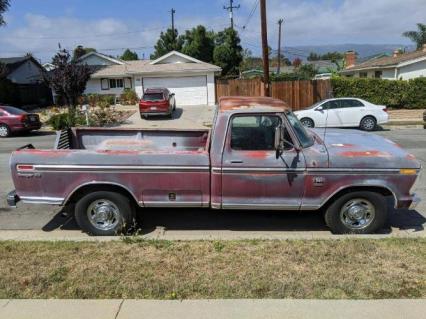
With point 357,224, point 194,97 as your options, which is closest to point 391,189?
point 357,224

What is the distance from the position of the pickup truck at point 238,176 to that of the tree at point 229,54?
46.1 metres

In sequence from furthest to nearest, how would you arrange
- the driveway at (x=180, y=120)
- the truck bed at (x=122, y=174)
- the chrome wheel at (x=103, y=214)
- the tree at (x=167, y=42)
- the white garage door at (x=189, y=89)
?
the tree at (x=167, y=42)
the white garage door at (x=189, y=89)
the driveway at (x=180, y=120)
the chrome wheel at (x=103, y=214)
the truck bed at (x=122, y=174)

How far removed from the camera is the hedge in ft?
89.0

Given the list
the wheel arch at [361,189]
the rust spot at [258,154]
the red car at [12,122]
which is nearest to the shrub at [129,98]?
the red car at [12,122]

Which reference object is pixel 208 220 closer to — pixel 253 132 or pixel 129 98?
pixel 253 132

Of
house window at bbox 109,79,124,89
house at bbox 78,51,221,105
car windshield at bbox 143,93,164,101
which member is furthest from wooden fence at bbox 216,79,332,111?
house window at bbox 109,79,124,89

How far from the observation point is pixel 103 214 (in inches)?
242

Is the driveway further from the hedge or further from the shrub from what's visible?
the hedge

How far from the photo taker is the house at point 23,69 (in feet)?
140

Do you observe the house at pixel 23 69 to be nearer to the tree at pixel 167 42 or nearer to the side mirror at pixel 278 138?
the tree at pixel 167 42

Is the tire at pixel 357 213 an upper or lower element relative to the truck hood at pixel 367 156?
lower

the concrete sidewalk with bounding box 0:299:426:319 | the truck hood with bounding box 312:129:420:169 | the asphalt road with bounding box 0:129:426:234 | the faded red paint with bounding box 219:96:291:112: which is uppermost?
the faded red paint with bounding box 219:96:291:112

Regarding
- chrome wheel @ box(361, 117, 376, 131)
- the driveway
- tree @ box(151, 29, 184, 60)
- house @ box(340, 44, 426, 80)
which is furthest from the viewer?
tree @ box(151, 29, 184, 60)

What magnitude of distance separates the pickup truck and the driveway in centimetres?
1740
